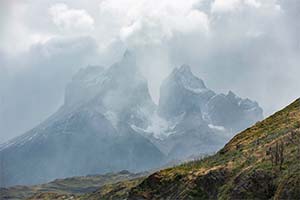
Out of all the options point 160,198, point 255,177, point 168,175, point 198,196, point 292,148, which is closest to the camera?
point 255,177

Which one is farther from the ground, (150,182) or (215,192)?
(150,182)

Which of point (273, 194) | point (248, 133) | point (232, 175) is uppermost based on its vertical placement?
point (248, 133)

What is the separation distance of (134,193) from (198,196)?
18.6 meters

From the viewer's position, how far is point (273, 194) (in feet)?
202

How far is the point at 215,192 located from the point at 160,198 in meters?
14.0

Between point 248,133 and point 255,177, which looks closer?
point 255,177

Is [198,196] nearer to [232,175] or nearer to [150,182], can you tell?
[232,175]

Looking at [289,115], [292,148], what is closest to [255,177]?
[292,148]

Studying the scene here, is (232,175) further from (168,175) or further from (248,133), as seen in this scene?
(248,133)

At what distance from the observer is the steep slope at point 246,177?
62.0m

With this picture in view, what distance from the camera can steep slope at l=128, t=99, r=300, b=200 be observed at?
6205 centimetres

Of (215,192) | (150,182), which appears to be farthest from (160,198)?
(215,192)

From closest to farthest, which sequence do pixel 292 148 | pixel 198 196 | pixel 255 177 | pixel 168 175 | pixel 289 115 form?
pixel 255 177 → pixel 292 148 → pixel 198 196 → pixel 168 175 → pixel 289 115

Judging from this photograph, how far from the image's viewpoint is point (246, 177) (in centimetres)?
6750
